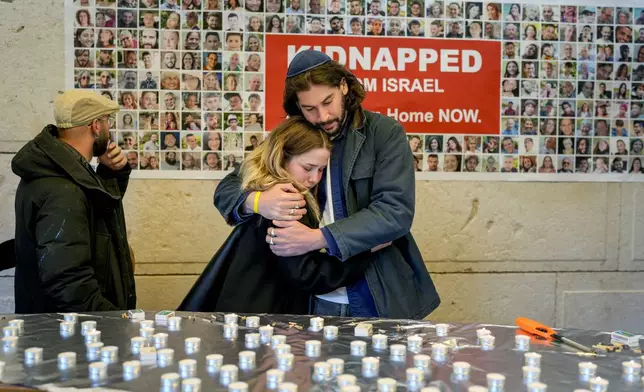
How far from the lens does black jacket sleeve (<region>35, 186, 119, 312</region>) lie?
2299 mm

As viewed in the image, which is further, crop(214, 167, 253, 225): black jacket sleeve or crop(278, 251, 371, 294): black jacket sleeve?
crop(214, 167, 253, 225): black jacket sleeve

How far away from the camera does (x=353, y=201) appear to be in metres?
2.38

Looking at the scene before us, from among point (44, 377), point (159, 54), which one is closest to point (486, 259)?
point (159, 54)

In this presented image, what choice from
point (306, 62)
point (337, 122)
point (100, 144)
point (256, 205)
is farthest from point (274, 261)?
point (100, 144)

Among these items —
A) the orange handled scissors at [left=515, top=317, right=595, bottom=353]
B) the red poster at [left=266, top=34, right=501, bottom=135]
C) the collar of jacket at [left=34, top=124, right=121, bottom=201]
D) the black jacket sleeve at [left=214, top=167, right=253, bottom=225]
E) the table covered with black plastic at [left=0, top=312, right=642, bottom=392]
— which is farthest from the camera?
the red poster at [left=266, top=34, right=501, bottom=135]

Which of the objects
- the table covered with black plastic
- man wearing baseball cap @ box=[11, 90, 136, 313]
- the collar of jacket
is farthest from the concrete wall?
the table covered with black plastic

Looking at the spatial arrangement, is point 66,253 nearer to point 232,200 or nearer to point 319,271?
point 232,200

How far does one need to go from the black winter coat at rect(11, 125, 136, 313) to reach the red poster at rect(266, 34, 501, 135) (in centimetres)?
117

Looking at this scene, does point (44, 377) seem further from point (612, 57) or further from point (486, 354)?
point (612, 57)

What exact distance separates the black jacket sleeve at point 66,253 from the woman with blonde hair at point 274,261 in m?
0.35

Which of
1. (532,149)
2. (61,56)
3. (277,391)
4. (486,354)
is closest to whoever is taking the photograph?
(277,391)

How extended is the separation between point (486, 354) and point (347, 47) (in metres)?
2.27

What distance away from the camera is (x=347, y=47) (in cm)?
353

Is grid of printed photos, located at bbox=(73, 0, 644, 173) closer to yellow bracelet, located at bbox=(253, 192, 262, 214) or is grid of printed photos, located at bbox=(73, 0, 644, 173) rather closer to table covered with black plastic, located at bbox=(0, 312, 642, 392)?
yellow bracelet, located at bbox=(253, 192, 262, 214)
